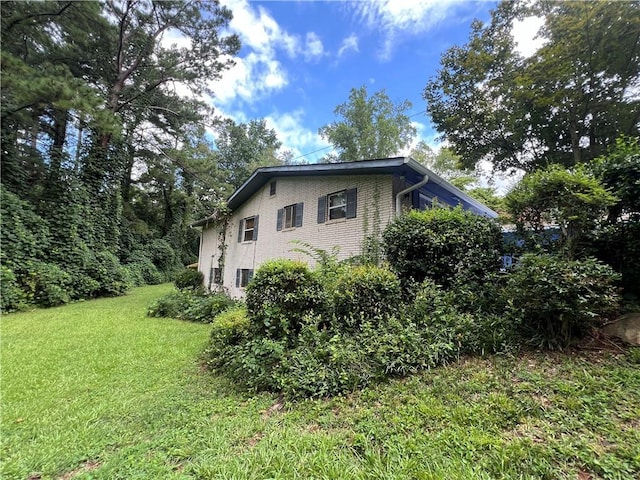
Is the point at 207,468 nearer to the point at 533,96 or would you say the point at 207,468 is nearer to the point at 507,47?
the point at 533,96

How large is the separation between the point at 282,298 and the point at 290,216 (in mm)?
5461

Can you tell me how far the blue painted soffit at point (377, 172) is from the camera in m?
6.89

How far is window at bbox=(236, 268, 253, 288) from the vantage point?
11695 mm

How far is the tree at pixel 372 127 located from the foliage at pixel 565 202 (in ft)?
71.1

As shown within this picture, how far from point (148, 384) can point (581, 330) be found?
6.14 metres

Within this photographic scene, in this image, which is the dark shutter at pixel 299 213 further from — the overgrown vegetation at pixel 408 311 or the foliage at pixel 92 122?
the foliage at pixel 92 122

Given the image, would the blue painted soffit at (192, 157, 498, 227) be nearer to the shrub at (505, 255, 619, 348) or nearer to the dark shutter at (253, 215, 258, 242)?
the dark shutter at (253, 215, 258, 242)

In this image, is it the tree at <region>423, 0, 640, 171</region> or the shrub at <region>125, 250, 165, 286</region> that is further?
the shrub at <region>125, 250, 165, 286</region>

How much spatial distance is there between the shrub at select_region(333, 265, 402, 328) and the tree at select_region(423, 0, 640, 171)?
31.4 feet

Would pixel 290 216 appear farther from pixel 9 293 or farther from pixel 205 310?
pixel 9 293

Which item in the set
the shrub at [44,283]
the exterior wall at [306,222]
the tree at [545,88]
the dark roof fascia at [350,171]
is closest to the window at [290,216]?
the exterior wall at [306,222]

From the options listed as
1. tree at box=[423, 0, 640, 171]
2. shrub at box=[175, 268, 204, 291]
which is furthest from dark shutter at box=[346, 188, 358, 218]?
shrub at box=[175, 268, 204, 291]

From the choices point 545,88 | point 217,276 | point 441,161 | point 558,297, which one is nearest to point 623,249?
point 558,297

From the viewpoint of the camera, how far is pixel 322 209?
8.84m
